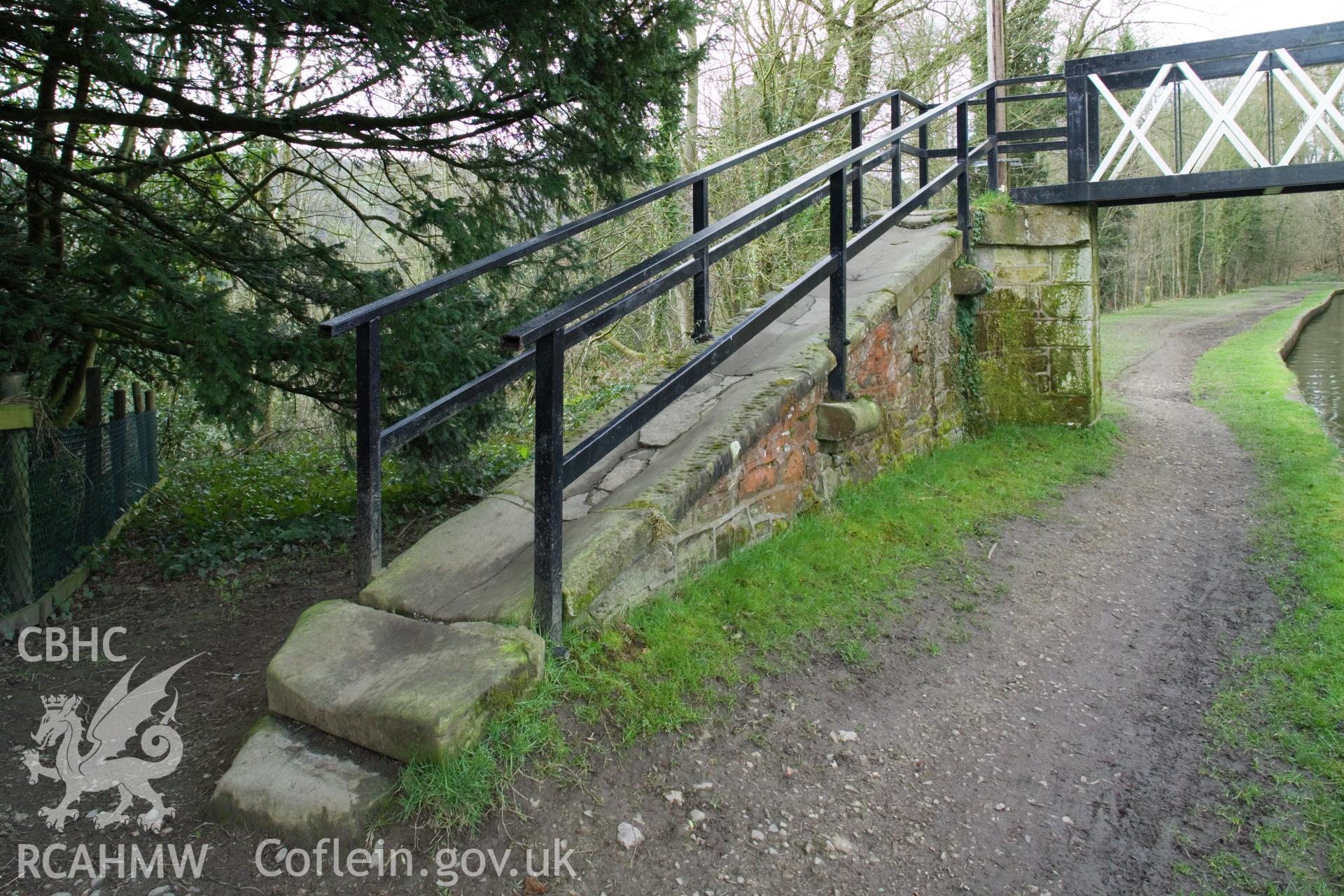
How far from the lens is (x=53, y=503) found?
4.42 m

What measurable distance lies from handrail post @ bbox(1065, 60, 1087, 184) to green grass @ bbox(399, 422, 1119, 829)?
3109 millimetres

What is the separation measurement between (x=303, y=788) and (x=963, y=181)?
20.0 feet

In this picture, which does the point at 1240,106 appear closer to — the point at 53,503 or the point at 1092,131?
the point at 1092,131

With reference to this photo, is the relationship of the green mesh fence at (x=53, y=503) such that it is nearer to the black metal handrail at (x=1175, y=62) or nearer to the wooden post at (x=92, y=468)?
the wooden post at (x=92, y=468)

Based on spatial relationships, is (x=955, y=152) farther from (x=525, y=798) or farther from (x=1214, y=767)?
(x=525, y=798)

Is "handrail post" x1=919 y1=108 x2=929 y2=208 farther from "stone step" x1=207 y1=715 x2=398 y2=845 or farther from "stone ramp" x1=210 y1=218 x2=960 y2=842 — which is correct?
"stone step" x1=207 y1=715 x2=398 y2=845

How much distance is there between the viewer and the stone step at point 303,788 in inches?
91.8

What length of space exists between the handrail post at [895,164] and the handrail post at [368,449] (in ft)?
12.3

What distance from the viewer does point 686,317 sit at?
14133 mm

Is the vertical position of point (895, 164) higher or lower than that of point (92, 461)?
higher

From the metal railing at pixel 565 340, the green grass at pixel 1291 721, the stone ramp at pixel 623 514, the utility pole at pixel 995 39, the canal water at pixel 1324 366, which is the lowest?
the canal water at pixel 1324 366

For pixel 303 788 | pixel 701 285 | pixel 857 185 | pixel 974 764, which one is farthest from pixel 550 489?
pixel 857 185

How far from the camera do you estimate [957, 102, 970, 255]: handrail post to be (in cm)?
659

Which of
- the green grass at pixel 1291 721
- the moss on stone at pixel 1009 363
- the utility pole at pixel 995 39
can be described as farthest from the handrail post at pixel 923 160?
the utility pole at pixel 995 39
